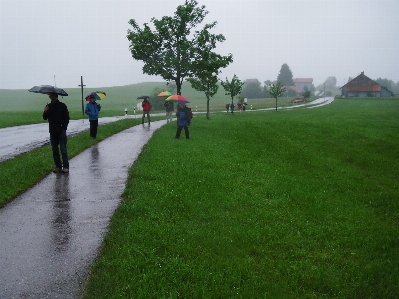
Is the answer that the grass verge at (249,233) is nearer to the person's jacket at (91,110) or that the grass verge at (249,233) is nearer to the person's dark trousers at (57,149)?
the person's dark trousers at (57,149)

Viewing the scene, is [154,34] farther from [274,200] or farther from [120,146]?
[274,200]

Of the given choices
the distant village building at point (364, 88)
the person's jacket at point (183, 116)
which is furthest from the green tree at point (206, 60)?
the distant village building at point (364, 88)

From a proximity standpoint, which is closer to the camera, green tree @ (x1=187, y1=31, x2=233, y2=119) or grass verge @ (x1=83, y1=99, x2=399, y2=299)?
grass verge @ (x1=83, y1=99, x2=399, y2=299)

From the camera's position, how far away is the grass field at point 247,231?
4.25 metres

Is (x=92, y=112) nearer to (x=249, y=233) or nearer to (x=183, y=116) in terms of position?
(x=183, y=116)

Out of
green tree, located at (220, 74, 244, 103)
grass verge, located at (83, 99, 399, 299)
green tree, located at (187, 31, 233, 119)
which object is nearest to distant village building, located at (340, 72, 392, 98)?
green tree, located at (220, 74, 244, 103)

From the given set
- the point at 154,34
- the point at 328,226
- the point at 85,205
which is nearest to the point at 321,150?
the point at 328,226

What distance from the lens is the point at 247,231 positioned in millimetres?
5824

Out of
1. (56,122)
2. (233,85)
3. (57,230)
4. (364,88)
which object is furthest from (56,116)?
(364,88)

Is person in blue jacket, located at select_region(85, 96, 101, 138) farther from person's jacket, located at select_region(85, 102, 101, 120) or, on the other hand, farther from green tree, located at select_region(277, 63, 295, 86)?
green tree, located at select_region(277, 63, 295, 86)

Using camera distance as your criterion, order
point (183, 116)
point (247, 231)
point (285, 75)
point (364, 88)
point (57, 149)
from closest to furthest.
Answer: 1. point (247, 231)
2. point (57, 149)
3. point (183, 116)
4. point (364, 88)
5. point (285, 75)

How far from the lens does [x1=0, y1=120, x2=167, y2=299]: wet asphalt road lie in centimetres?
409

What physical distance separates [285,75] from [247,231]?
498 feet

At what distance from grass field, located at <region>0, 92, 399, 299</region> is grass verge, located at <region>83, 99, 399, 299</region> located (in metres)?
0.02
